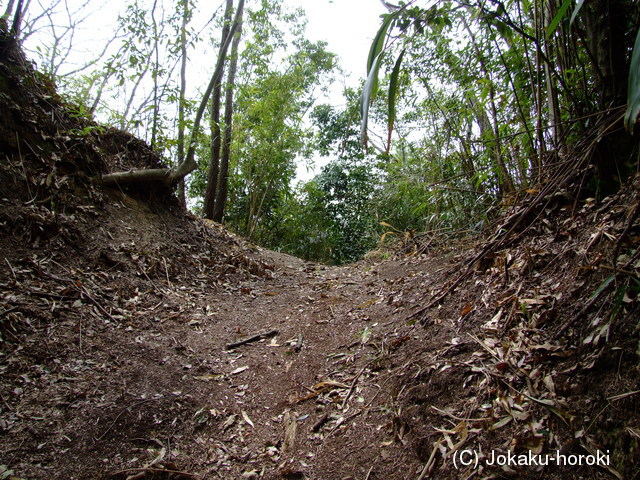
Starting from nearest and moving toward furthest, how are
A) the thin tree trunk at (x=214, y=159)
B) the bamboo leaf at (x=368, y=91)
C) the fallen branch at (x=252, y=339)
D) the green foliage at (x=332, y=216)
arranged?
the bamboo leaf at (x=368, y=91) → the fallen branch at (x=252, y=339) → the thin tree trunk at (x=214, y=159) → the green foliage at (x=332, y=216)

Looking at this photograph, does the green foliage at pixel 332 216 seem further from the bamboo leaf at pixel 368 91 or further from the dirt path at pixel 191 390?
the bamboo leaf at pixel 368 91

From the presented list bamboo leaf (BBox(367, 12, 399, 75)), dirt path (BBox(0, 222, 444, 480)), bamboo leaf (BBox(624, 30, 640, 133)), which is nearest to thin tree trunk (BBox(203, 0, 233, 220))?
dirt path (BBox(0, 222, 444, 480))

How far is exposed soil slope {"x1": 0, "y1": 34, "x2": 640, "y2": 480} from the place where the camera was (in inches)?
41.3

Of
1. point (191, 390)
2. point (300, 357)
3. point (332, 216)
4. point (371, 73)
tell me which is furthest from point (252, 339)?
point (332, 216)

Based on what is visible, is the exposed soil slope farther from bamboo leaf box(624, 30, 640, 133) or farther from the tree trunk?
bamboo leaf box(624, 30, 640, 133)

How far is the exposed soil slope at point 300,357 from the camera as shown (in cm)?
105

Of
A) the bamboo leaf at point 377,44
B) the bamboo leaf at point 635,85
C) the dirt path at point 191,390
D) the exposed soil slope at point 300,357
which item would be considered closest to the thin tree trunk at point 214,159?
the exposed soil slope at point 300,357

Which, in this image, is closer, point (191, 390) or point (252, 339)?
point (191, 390)

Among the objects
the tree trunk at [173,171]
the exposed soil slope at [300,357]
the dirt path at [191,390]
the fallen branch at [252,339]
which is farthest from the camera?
the tree trunk at [173,171]

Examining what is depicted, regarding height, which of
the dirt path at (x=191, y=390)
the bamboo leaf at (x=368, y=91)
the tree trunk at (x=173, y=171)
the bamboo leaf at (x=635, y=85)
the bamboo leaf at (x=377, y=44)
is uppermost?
the tree trunk at (x=173, y=171)

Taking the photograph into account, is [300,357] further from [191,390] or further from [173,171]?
[173,171]

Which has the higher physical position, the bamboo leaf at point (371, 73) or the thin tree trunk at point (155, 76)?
the thin tree trunk at point (155, 76)

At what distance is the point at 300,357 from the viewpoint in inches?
80.7

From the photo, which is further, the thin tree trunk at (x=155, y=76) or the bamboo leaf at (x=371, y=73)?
the thin tree trunk at (x=155, y=76)
